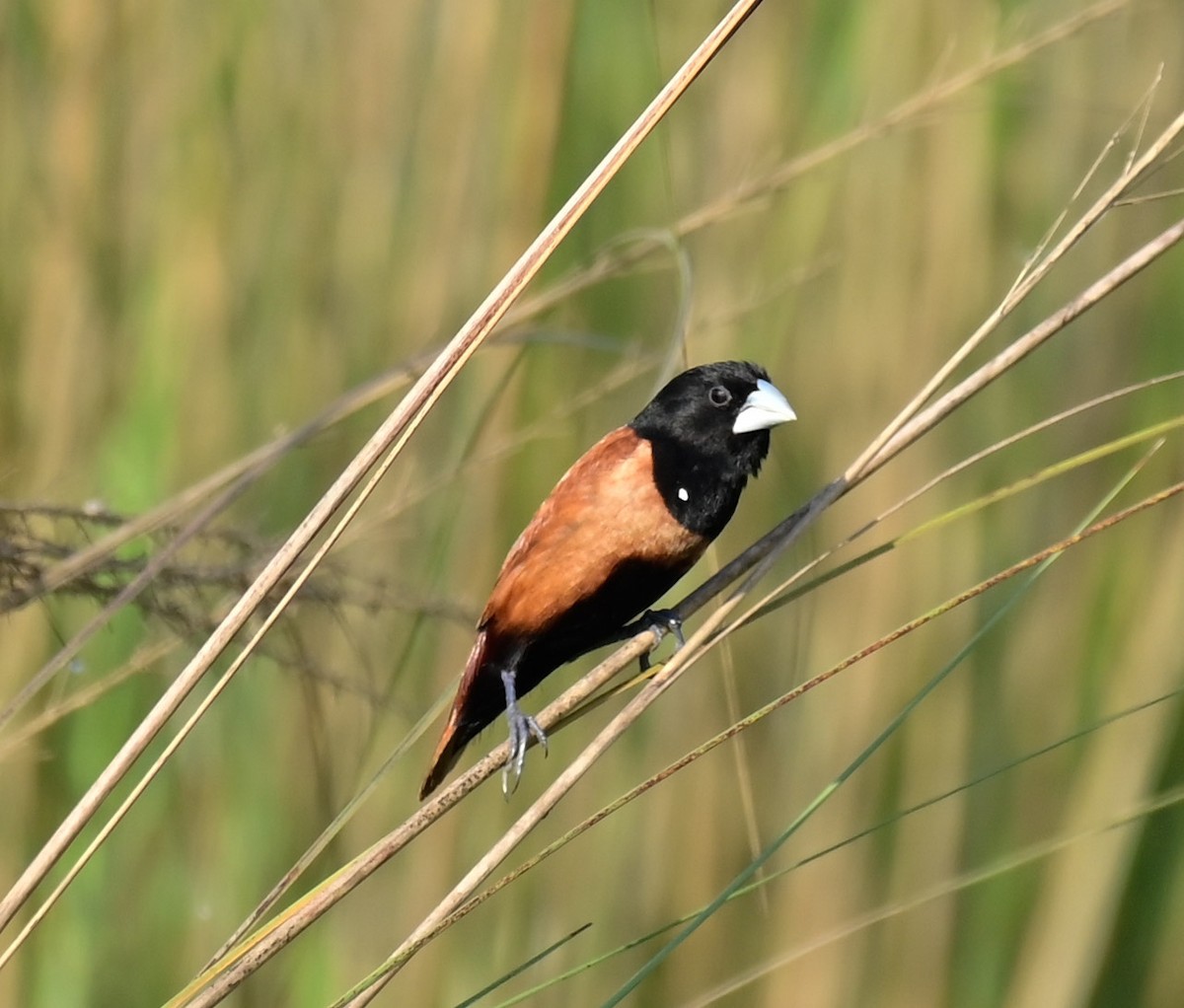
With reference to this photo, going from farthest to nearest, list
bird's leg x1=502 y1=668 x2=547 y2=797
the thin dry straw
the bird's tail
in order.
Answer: the bird's tail
bird's leg x1=502 y1=668 x2=547 y2=797
the thin dry straw

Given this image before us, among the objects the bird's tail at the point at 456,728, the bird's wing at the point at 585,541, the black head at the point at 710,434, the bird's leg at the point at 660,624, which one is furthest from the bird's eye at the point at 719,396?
the bird's tail at the point at 456,728

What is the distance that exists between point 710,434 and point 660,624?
25 cm

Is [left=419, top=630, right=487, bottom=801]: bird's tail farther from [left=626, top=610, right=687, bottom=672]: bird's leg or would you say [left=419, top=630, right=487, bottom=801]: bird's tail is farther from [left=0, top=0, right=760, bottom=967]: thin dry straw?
[left=0, top=0, right=760, bottom=967]: thin dry straw

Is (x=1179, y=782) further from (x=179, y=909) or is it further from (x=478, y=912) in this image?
(x=179, y=909)

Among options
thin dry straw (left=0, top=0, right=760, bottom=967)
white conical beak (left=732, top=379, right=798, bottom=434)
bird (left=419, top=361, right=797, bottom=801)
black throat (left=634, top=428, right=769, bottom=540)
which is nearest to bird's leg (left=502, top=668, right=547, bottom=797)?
bird (left=419, top=361, right=797, bottom=801)

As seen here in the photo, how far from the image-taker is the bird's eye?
1.86 m

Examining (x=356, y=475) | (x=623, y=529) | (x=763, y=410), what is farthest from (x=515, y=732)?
(x=356, y=475)

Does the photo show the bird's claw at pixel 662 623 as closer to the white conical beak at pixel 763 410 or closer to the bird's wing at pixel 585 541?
the bird's wing at pixel 585 541

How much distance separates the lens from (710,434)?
185cm

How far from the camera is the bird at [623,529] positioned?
1753mm

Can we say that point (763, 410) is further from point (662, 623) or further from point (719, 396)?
point (662, 623)

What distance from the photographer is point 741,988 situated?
1945 millimetres

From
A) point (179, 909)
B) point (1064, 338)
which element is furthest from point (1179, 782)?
point (179, 909)

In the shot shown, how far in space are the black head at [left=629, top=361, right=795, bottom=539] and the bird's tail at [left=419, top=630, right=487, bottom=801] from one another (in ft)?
1.03
